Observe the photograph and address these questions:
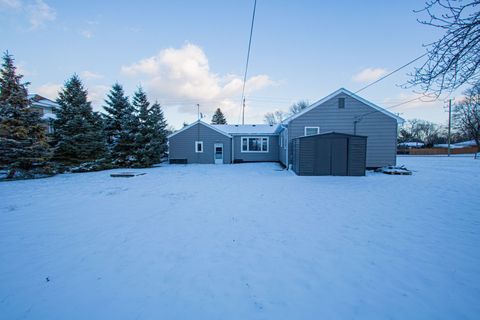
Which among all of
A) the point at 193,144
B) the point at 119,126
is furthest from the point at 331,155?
the point at 119,126

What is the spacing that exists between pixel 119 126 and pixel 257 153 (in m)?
12.9

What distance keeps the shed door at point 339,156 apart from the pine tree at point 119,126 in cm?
1518

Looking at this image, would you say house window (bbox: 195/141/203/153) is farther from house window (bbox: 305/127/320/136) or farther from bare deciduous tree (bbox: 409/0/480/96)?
bare deciduous tree (bbox: 409/0/480/96)

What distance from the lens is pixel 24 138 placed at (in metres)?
11.1

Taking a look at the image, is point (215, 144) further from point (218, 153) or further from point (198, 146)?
point (198, 146)

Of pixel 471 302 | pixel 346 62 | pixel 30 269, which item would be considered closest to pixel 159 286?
pixel 30 269

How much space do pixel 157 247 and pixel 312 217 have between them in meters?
3.47

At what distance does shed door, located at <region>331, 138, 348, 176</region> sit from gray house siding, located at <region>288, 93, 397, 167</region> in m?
2.51

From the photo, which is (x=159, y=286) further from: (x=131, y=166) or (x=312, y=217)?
(x=131, y=166)

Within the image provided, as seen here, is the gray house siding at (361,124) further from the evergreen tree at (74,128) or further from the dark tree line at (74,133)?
the evergreen tree at (74,128)

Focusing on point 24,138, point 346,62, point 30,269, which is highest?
point 346,62

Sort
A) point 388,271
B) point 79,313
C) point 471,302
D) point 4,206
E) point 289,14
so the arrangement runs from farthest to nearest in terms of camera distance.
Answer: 1. point 289,14
2. point 4,206
3. point 388,271
4. point 471,302
5. point 79,313

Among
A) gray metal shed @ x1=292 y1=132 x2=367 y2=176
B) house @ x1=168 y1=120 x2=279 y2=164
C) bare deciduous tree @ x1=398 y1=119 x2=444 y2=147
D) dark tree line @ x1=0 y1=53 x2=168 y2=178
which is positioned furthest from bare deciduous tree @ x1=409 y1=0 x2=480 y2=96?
bare deciduous tree @ x1=398 y1=119 x2=444 y2=147

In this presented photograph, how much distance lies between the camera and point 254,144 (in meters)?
20.5
